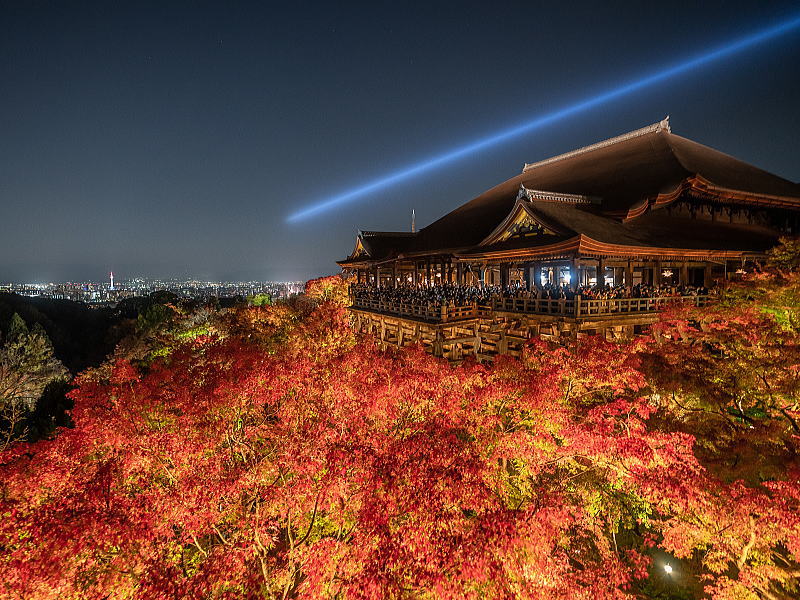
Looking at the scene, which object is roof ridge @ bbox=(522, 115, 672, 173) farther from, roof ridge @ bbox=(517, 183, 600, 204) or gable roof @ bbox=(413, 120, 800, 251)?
roof ridge @ bbox=(517, 183, 600, 204)

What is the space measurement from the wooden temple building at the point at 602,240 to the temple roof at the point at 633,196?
0.12 m

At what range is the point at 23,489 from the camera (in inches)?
304

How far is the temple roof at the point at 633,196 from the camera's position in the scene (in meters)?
19.7

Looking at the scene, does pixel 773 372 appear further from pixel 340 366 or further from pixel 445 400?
pixel 340 366

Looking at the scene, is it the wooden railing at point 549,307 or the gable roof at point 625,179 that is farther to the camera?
the gable roof at point 625,179

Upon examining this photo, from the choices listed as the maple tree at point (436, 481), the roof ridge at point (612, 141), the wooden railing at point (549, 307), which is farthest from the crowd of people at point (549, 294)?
the roof ridge at point (612, 141)

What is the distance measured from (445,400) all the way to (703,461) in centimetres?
700

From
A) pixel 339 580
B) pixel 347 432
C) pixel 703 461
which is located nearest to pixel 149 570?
pixel 339 580

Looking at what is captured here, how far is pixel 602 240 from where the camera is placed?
53.6 feet

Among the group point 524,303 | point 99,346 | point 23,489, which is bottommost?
point 99,346

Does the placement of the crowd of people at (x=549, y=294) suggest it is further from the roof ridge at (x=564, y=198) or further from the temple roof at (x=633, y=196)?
the roof ridge at (x=564, y=198)

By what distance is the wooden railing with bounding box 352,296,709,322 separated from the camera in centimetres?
1565

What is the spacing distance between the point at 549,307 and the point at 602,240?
Answer: 3722 millimetres

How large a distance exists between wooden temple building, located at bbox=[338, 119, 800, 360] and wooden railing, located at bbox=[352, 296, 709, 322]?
6cm
